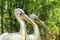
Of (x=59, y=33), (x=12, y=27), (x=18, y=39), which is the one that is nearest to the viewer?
(x=18, y=39)

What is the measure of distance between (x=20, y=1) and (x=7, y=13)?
67cm

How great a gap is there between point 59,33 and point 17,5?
280 cm

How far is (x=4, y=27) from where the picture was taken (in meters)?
11.5

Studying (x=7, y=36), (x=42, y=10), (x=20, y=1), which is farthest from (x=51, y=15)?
(x=7, y=36)

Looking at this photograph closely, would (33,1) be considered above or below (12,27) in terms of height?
above

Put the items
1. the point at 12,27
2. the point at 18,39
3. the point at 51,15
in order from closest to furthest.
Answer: the point at 18,39, the point at 12,27, the point at 51,15

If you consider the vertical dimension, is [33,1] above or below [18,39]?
above

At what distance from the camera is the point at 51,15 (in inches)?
483

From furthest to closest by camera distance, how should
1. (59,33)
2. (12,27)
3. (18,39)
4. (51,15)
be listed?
(59,33) → (51,15) → (12,27) → (18,39)

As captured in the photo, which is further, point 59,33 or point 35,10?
point 59,33

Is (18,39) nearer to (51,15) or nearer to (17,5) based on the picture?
(17,5)

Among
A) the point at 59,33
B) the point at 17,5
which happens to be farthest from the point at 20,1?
the point at 59,33

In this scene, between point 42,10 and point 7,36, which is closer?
point 7,36

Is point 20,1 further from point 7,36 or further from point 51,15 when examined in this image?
point 7,36
